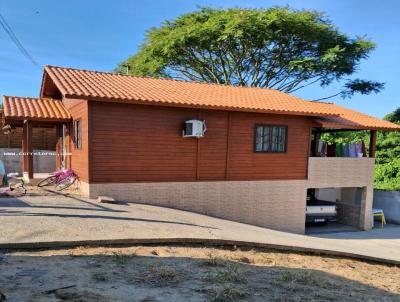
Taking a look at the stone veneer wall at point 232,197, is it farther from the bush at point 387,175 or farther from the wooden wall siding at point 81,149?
the bush at point 387,175

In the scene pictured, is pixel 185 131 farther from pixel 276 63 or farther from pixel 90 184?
pixel 276 63

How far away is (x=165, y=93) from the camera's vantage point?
12.4 meters

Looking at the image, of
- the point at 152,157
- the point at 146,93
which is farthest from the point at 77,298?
the point at 146,93

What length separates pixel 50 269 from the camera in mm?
4949

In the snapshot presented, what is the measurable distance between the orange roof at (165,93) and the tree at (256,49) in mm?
7310

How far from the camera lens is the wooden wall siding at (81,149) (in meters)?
10.8

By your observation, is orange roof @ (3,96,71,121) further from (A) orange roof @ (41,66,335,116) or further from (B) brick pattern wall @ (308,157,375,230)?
(B) brick pattern wall @ (308,157,375,230)

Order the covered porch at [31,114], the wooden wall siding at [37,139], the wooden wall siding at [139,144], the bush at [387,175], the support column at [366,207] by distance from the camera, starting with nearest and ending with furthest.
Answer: the wooden wall siding at [139,144] < the covered porch at [31,114] < the support column at [366,207] < the wooden wall siding at [37,139] < the bush at [387,175]

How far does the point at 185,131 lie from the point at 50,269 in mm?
7411

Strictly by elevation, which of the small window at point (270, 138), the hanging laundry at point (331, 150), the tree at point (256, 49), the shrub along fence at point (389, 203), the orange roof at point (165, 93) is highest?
the tree at point (256, 49)

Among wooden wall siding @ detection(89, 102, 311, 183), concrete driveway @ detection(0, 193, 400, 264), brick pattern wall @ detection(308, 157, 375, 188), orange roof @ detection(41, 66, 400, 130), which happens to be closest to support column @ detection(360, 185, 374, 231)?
brick pattern wall @ detection(308, 157, 375, 188)

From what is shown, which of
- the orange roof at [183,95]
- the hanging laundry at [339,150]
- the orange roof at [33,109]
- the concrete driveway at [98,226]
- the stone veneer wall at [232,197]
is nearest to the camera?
the concrete driveway at [98,226]

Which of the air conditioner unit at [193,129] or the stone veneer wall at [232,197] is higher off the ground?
the air conditioner unit at [193,129]

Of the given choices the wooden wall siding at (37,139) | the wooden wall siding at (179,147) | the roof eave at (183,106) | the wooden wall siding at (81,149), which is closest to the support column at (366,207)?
the wooden wall siding at (179,147)
